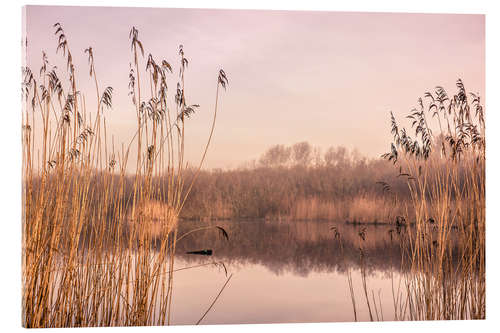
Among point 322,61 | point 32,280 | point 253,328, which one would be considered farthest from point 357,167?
point 32,280

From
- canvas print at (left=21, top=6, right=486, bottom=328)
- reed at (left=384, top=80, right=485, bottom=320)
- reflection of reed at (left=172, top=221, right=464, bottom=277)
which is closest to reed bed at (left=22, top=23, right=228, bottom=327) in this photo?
canvas print at (left=21, top=6, right=486, bottom=328)

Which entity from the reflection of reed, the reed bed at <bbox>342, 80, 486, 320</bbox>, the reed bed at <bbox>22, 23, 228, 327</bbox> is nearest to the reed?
the reed bed at <bbox>342, 80, 486, 320</bbox>

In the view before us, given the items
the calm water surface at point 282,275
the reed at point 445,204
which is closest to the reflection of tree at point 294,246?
the calm water surface at point 282,275

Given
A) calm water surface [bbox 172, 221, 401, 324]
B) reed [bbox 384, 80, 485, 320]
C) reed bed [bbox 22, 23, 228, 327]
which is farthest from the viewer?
reed [bbox 384, 80, 485, 320]

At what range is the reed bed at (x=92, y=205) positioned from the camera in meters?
3.26

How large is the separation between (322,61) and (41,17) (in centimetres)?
202

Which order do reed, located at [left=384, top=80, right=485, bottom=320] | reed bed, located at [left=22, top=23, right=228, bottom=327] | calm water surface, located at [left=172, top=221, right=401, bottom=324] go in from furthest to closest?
1. reed, located at [left=384, top=80, right=485, bottom=320]
2. calm water surface, located at [left=172, top=221, right=401, bottom=324]
3. reed bed, located at [left=22, top=23, right=228, bottom=327]

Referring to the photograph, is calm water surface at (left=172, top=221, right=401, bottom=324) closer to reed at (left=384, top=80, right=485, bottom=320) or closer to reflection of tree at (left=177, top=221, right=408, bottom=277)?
reflection of tree at (left=177, top=221, right=408, bottom=277)

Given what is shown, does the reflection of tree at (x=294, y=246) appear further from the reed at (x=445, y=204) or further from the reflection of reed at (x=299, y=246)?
the reed at (x=445, y=204)

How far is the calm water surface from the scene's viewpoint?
136 inches

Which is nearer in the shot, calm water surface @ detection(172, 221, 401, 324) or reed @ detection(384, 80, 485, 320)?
calm water surface @ detection(172, 221, 401, 324)

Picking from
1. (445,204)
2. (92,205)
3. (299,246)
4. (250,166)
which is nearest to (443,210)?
(445,204)

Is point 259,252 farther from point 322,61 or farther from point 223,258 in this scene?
point 322,61

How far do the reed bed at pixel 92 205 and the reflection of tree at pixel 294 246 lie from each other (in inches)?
12.0
